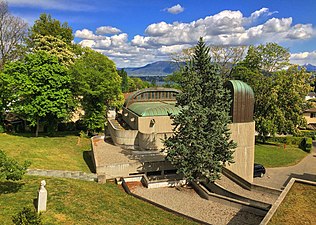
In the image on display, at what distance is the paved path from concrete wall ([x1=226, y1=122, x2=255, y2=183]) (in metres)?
2.13

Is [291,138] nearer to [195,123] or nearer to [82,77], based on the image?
[195,123]

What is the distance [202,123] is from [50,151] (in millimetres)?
16460

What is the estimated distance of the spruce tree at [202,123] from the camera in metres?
18.3

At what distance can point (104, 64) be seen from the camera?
1341 inches

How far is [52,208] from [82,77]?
20.8 meters

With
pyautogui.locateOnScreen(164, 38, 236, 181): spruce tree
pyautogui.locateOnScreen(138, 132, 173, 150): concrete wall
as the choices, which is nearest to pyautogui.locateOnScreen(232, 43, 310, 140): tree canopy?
pyautogui.locateOnScreen(138, 132, 173, 150): concrete wall

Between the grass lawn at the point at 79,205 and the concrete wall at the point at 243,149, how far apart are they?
10.4 m

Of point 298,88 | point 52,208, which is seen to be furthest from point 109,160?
point 298,88

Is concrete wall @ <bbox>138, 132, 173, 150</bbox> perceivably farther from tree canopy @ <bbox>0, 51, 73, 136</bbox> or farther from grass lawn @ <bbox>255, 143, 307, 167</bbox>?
grass lawn @ <bbox>255, 143, 307, 167</bbox>

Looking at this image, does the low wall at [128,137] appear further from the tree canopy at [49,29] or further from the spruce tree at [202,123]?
the tree canopy at [49,29]

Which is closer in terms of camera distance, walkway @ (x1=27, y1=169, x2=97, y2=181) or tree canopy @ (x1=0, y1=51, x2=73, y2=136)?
walkway @ (x1=27, y1=169, x2=97, y2=181)

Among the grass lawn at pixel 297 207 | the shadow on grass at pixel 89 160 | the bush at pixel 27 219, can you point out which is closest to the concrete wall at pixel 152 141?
the shadow on grass at pixel 89 160

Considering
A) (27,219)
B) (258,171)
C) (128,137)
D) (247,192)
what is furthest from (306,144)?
(27,219)

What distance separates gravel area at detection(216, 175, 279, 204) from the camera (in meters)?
17.5
